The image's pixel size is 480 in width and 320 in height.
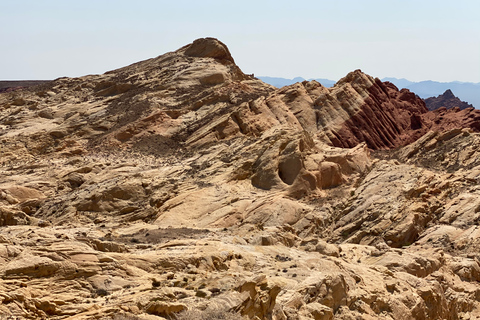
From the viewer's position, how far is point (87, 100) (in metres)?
61.9

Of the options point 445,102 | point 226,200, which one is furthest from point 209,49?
point 445,102

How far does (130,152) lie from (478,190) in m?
27.2

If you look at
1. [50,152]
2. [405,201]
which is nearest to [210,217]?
[405,201]

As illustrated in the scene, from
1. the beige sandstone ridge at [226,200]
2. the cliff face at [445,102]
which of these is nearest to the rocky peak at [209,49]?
the beige sandstone ridge at [226,200]

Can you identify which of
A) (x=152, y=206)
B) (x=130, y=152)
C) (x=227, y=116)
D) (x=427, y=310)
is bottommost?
(x=427, y=310)

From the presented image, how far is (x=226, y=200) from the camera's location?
3666 centimetres

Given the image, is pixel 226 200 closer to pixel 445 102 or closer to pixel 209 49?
pixel 209 49

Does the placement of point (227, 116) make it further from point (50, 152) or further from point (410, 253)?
point (410, 253)

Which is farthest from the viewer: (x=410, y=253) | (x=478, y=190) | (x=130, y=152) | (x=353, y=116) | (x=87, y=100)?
(x=87, y=100)

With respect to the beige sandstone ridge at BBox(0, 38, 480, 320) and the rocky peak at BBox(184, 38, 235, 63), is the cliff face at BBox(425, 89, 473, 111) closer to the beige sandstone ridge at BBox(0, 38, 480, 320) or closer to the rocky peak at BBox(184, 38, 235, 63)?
the beige sandstone ridge at BBox(0, 38, 480, 320)

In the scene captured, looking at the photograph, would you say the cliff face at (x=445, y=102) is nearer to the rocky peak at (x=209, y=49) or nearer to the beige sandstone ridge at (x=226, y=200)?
the beige sandstone ridge at (x=226, y=200)

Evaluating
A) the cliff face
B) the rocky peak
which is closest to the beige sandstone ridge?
the rocky peak

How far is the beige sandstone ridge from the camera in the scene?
58.0 feet

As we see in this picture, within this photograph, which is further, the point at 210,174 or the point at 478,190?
the point at 210,174
